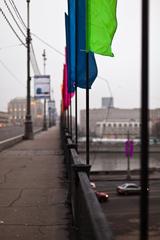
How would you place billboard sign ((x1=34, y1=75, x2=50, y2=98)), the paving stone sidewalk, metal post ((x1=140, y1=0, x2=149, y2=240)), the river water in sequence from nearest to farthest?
metal post ((x1=140, y1=0, x2=149, y2=240)), the paving stone sidewalk, billboard sign ((x1=34, y1=75, x2=50, y2=98)), the river water

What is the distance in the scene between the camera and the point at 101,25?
8.09m

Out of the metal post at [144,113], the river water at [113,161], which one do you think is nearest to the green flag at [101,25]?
the metal post at [144,113]

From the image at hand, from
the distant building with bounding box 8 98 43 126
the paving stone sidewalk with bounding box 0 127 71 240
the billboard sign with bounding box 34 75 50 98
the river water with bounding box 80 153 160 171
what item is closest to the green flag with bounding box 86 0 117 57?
the paving stone sidewalk with bounding box 0 127 71 240

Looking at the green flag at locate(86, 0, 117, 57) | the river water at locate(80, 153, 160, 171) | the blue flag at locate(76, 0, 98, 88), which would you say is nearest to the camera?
the green flag at locate(86, 0, 117, 57)

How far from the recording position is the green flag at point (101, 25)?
777 cm

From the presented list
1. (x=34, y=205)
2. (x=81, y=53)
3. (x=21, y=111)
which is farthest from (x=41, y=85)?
(x=21, y=111)

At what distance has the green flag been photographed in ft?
25.5

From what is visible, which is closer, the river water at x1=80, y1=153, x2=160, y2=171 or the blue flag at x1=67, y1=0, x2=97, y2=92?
the blue flag at x1=67, y1=0, x2=97, y2=92

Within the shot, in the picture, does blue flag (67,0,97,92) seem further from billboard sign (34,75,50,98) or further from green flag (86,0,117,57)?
billboard sign (34,75,50,98)

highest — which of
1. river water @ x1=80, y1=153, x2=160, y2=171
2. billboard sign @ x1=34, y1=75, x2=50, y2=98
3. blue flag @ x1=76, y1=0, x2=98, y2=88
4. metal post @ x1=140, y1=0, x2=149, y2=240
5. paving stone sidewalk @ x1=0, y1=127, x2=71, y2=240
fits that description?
billboard sign @ x1=34, y1=75, x2=50, y2=98

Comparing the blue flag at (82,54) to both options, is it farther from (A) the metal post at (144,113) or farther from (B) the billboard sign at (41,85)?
(B) the billboard sign at (41,85)

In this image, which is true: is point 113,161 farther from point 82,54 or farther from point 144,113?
point 144,113

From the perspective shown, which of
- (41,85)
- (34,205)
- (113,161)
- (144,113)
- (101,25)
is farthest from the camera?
(113,161)

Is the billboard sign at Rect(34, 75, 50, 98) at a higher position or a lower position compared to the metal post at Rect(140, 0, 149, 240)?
higher
